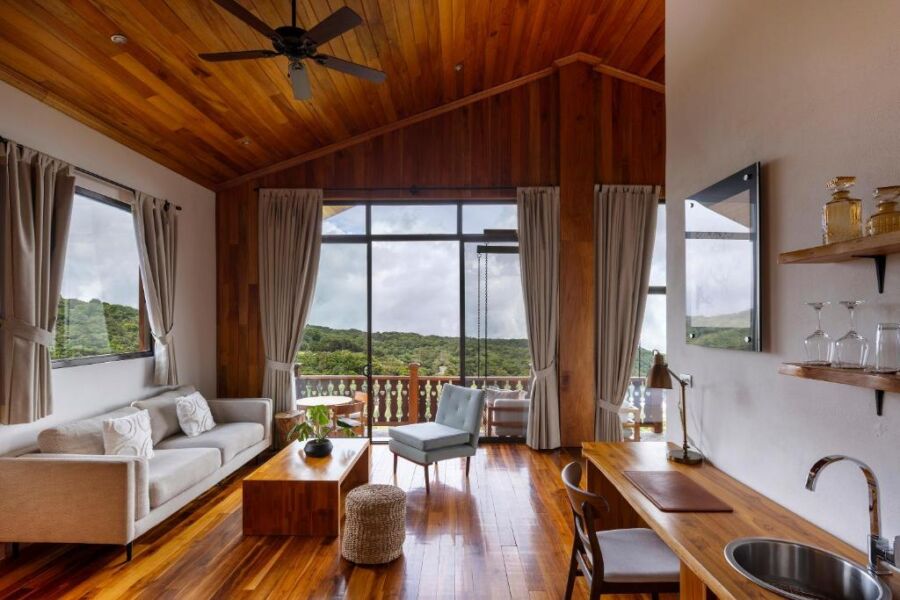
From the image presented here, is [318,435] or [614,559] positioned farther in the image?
[318,435]

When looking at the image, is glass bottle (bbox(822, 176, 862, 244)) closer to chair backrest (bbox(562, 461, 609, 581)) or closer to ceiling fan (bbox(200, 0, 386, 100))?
chair backrest (bbox(562, 461, 609, 581))

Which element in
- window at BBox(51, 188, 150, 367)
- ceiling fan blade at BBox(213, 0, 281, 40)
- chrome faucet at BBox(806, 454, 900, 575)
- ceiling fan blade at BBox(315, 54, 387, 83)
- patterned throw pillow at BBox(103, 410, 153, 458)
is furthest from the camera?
window at BBox(51, 188, 150, 367)

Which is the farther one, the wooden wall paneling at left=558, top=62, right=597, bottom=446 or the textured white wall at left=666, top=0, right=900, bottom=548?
the wooden wall paneling at left=558, top=62, right=597, bottom=446

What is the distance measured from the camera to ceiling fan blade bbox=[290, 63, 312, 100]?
2764 mm

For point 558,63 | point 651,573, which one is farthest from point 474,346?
point 651,573

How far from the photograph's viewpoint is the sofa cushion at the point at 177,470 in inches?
121

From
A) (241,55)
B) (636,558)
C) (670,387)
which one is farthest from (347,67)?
(636,558)

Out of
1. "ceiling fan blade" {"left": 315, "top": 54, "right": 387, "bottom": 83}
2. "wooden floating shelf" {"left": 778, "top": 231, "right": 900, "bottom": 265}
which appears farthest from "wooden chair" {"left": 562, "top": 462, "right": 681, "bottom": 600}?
"ceiling fan blade" {"left": 315, "top": 54, "right": 387, "bottom": 83}

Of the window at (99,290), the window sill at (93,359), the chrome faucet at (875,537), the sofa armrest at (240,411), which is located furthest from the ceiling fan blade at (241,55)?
the sofa armrest at (240,411)

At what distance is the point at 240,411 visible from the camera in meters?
4.68

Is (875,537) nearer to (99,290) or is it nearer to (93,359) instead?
(93,359)

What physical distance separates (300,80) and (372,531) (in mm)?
2633

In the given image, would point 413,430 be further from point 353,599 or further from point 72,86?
point 72,86

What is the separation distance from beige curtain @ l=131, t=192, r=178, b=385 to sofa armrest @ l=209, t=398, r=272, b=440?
1.47 feet
